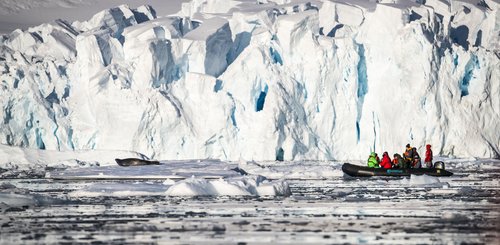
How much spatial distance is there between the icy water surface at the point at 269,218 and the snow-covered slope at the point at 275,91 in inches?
772

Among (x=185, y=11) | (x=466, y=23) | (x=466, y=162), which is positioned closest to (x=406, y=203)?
(x=466, y=162)

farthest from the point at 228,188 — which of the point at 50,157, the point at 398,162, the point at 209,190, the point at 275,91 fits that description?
the point at 50,157

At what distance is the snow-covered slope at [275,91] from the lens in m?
37.3

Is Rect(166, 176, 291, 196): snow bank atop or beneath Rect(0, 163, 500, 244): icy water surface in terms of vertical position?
atop

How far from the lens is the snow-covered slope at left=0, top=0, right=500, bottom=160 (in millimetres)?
37312

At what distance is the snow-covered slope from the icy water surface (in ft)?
64.4

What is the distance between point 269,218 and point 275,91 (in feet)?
85.7

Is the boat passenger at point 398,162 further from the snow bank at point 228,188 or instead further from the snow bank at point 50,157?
the snow bank at point 50,157

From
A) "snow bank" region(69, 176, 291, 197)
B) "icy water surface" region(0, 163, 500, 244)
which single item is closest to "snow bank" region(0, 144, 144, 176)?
"snow bank" region(69, 176, 291, 197)

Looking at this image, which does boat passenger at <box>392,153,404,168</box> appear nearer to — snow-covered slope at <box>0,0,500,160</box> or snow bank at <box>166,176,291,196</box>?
snow bank at <box>166,176,291,196</box>

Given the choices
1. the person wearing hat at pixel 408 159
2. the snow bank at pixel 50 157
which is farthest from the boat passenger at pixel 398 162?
the snow bank at pixel 50 157

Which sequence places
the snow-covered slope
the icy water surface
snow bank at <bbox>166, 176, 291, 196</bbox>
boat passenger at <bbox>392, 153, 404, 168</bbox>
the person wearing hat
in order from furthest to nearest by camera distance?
the snow-covered slope → the person wearing hat → boat passenger at <bbox>392, 153, 404, 168</bbox> → snow bank at <bbox>166, 176, 291, 196</bbox> → the icy water surface

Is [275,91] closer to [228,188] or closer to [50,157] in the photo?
[50,157]

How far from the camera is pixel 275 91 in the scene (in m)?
37.8
